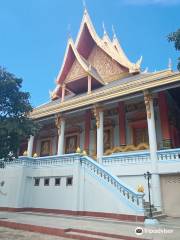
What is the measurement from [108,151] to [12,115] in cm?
721

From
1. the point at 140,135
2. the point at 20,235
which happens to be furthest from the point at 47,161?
the point at 140,135

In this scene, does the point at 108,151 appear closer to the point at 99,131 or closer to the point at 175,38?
the point at 99,131

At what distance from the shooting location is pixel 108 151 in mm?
15414

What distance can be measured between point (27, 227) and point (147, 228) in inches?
160

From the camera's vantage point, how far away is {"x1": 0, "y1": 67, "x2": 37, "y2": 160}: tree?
387 inches

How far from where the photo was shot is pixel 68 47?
65.0ft

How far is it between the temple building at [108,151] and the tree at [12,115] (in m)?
3.11

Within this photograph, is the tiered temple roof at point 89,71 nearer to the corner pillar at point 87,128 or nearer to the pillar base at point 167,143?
the corner pillar at point 87,128

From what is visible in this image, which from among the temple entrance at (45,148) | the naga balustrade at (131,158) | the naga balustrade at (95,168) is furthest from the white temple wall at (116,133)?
the temple entrance at (45,148)

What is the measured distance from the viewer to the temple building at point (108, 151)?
10695mm

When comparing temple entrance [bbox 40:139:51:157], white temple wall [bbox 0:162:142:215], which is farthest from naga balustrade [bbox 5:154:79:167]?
temple entrance [bbox 40:139:51:157]

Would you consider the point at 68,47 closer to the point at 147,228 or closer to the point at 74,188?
the point at 74,188

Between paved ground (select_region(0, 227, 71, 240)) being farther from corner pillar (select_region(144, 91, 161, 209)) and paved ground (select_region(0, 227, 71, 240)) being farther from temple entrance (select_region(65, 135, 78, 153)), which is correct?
temple entrance (select_region(65, 135, 78, 153))

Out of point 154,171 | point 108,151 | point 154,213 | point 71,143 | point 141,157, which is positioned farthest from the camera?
point 71,143
